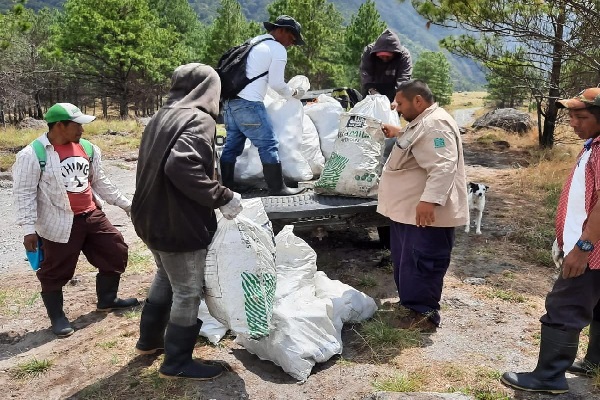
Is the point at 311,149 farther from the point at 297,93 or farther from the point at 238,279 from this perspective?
the point at 238,279

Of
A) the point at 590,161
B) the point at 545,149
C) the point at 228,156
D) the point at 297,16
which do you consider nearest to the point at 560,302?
A: the point at 590,161

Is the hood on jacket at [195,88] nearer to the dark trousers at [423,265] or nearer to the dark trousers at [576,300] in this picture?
the dark trousers at [423,265]

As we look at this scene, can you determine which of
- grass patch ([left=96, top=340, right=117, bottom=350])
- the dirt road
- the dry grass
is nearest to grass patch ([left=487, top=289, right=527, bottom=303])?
the dirt road

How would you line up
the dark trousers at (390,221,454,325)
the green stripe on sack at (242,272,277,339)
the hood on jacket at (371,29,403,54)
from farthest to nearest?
the hood on jacket at (371,29,403,54) → the dark trousers at (390,221,454,325) → the green stripe on sack at (242,272,277,339)

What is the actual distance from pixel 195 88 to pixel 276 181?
1.84 metres

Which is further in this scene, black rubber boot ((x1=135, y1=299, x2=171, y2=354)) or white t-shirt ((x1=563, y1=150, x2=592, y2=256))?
black rubber boot ((x1=135, y1=299, x2=171, y2=354))

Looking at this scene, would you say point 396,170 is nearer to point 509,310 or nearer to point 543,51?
point 509,310

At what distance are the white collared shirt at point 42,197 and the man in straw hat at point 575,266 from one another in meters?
3.04

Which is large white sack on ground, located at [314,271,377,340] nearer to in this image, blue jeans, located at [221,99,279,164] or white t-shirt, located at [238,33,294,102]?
blue jeans, located at [221,99,279,164]

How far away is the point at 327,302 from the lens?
11.3 feet

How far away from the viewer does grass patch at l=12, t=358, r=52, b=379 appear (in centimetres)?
327

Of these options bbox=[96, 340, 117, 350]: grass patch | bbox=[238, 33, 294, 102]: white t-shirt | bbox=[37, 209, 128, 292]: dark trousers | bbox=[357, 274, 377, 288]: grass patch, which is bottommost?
bbox=[96, 340, 117, 350]: grass patch

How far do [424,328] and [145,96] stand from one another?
29.6m

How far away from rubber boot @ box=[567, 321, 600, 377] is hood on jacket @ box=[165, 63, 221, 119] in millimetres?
2499
